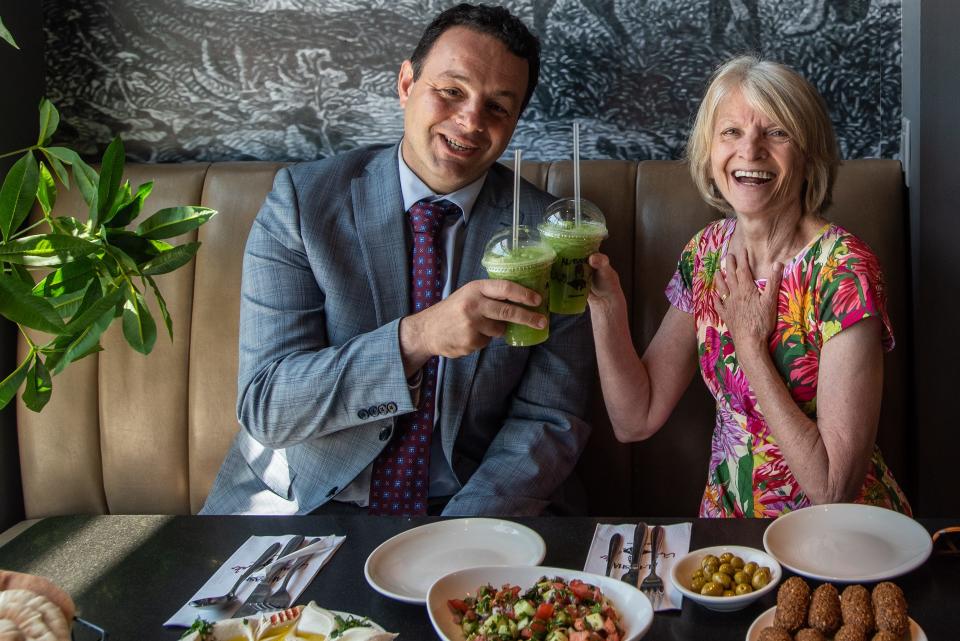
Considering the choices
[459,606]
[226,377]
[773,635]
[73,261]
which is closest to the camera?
[773,635]

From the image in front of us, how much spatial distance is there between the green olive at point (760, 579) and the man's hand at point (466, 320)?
1.83 ft

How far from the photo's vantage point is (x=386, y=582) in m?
Result: 1.22

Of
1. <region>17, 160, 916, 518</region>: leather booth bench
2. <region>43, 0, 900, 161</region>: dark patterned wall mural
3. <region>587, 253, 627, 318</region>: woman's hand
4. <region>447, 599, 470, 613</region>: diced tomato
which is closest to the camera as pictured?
<region>447, 599, 470, 613</region>: diced tomato

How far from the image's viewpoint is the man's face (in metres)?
1.92

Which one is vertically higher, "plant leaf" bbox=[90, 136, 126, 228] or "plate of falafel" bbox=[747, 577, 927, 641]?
"plant leaf" bbox=[90, 136, 126, 228]

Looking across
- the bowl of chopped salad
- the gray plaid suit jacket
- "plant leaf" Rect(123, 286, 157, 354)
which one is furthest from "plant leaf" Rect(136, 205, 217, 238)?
the bowl of chopped salad

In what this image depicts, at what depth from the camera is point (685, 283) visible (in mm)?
1998

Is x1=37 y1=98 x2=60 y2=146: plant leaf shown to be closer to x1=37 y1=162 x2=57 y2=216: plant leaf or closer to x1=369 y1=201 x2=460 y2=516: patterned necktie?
x1=37 y1=162 x2=57 y2=216: plant leaf

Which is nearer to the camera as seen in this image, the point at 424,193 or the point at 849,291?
the point at 849,291

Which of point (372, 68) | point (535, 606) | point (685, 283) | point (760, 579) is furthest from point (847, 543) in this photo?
point (372, 68)

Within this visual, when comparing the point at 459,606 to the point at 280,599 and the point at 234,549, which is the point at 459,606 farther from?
the point at 234,549

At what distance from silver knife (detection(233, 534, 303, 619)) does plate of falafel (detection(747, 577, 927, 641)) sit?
0.61m

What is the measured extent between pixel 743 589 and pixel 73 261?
102 cm

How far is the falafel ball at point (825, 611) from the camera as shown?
101 centimetres
